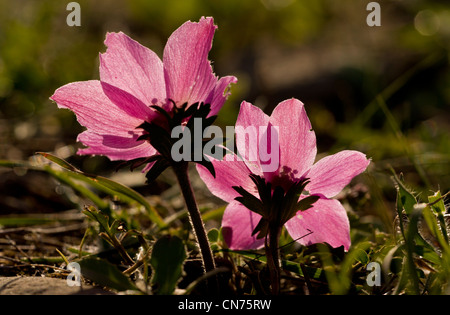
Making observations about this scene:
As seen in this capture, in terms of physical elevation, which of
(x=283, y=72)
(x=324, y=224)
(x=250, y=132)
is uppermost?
(x=283, y=72)

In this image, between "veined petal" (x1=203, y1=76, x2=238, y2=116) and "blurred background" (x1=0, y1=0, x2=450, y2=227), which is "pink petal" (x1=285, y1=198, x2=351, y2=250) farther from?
"blurred background" (x1=0, y1=0, x2=450, y2=227)

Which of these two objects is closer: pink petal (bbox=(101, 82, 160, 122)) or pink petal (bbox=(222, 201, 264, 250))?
pink petal (bbox=(101, 82, 160, 122))

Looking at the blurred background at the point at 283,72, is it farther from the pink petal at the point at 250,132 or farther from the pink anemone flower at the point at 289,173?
the pink petal at the point at 250,132

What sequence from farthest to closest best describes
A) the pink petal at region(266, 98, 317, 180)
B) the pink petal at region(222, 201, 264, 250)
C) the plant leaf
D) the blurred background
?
the blurred background → the pink petal at region(222, 201, 264, 250) → the pink petal at region(266, 98, 317, 180) → the plant leaf

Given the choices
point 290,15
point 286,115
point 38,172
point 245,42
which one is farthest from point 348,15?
point 286,115

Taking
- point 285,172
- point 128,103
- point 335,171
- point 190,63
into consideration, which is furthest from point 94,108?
point 335,171

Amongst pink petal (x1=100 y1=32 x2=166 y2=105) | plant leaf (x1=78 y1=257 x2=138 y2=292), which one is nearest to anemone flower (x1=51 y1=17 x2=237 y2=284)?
pink petal (x1=100 y1=32 x2=166 y2=105)

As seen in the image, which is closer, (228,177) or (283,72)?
(228,177)

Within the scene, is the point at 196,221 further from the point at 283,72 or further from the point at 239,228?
the point at 283,72
